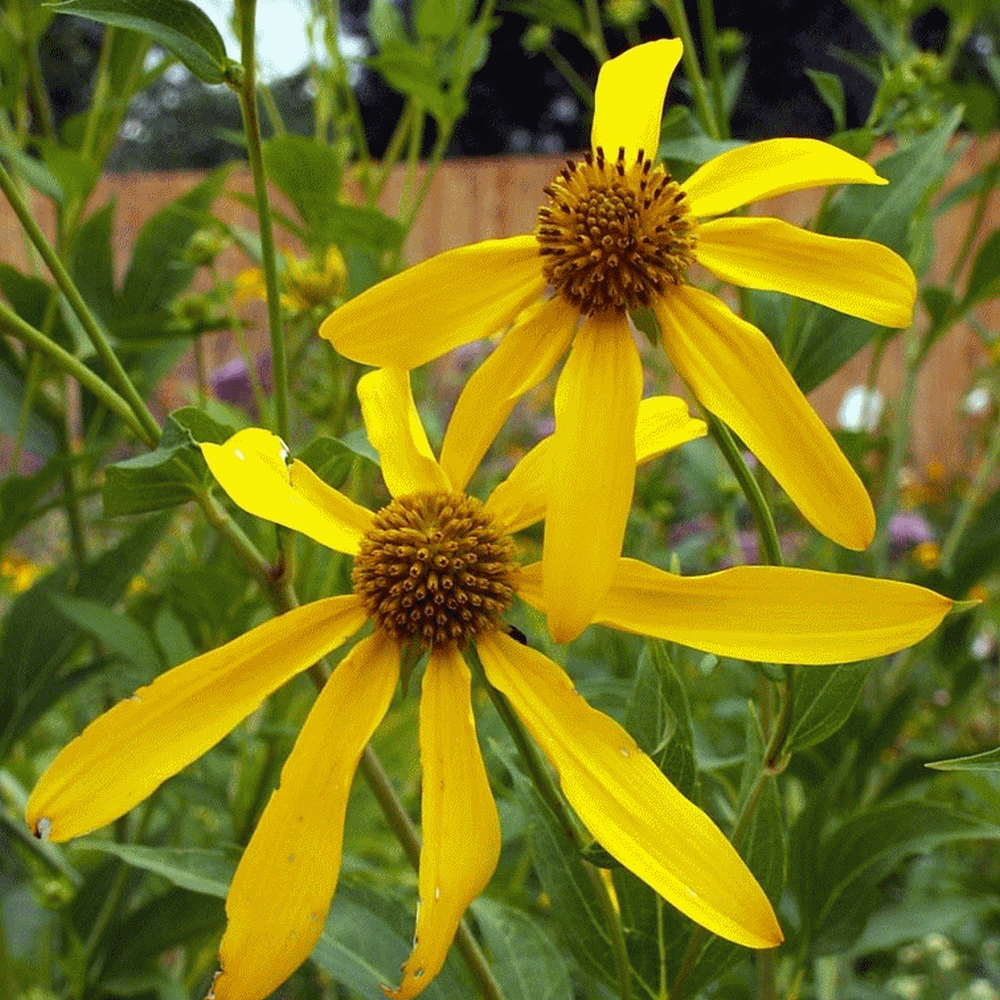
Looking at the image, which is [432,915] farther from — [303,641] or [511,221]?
[511,221]

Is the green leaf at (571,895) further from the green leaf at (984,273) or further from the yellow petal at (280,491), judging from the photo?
the green leaf at (984,273)

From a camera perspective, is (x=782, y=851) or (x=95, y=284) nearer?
(x=782, y=851)

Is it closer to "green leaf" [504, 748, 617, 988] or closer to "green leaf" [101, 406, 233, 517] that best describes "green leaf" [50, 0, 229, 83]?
"green leaf" [101, 406, 233, 517]

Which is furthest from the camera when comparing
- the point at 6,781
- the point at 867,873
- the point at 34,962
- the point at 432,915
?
the point at 34,962

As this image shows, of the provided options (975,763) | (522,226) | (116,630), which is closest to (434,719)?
(975,763)

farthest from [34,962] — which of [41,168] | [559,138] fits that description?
[559,138]

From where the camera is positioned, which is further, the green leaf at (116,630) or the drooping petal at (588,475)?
the green leaf at (116,630)

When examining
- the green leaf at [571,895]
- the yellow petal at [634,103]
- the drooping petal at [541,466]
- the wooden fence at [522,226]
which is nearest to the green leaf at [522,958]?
the green leaf at [571,895]
